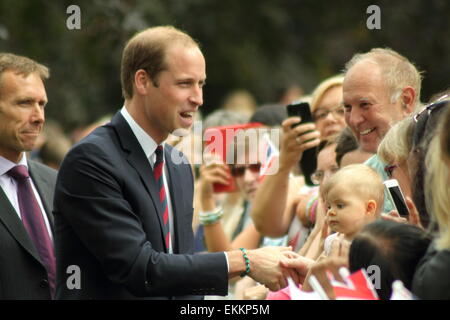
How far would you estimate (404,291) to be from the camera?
2986 mm

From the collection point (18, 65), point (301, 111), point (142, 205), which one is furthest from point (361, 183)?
point (18, 65)

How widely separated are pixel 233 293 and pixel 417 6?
738 cm

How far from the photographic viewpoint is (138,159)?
14.1 feet

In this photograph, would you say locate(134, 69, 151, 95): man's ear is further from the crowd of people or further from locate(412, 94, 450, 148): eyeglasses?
locate(412, 94, 450, 148): eyeglasses

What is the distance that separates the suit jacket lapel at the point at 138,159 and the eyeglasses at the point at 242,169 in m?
2.12

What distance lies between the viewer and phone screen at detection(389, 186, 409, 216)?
12.8 ft

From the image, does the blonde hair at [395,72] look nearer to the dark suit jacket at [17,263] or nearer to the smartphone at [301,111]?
the smartphone at [301,111]

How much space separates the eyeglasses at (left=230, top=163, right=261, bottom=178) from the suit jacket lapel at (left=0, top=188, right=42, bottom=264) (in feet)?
6.57

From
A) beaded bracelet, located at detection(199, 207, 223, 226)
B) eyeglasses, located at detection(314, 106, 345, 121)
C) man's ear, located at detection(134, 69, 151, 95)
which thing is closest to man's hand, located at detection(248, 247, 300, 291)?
man's ear, located at detection(134, 69, 151, 95)

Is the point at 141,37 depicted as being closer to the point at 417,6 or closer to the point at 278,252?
the point at 278,252

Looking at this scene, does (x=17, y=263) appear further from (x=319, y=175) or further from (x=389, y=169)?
(x=389, y=169)

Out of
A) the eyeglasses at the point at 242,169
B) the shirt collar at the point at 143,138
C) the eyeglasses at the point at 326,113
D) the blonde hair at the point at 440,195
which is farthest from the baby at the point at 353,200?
the eyeglasses at the point at 242,169

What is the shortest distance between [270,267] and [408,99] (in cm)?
148

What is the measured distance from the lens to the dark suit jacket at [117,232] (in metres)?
4.01
